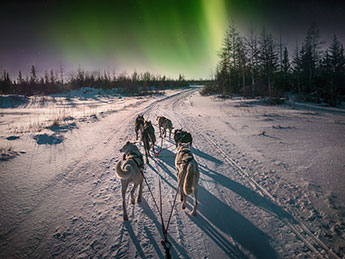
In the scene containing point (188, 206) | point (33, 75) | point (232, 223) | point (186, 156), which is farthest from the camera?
point (33, 75)

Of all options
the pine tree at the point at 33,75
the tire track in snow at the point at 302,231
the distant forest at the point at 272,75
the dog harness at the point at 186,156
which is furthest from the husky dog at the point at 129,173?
the pine tree at the point at 33,75

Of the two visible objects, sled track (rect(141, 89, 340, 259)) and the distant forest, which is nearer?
sled track (rect(141, 89, 340, 259))

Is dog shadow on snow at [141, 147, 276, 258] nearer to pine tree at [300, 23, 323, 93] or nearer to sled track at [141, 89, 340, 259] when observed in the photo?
sled track at [141, 89, 340, 259]

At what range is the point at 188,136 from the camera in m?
6.06

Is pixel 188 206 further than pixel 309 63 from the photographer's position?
No

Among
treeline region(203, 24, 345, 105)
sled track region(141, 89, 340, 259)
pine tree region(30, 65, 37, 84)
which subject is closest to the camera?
sled track region(141, 89, 340, 259)

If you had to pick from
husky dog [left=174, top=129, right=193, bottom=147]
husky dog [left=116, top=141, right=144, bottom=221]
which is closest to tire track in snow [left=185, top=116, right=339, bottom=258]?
husky dog [left=174, top=129, right=193, bottom=147]

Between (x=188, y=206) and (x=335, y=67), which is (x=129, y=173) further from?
(x=335, y=67)

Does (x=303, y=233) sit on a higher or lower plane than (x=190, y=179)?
lower

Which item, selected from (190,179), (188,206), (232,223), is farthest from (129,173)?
(232,223)

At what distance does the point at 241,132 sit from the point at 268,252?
23.6 feet

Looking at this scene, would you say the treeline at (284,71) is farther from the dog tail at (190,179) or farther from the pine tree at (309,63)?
the dog tail at (190,179)

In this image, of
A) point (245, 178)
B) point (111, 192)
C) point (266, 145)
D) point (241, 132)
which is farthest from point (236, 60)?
point (111, 192)

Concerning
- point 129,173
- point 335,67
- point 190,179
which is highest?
point 335,67
